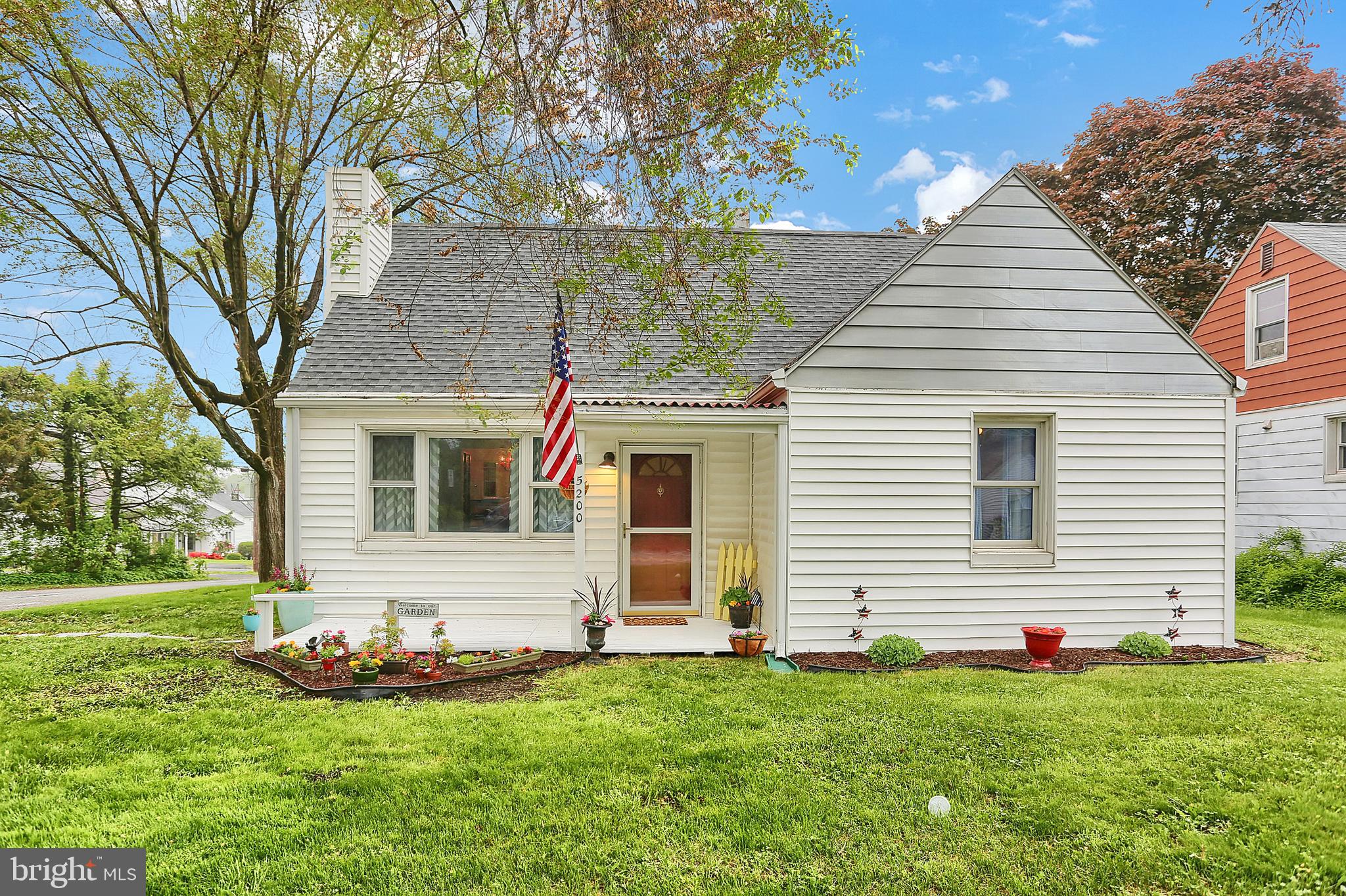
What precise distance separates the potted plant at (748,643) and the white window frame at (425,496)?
112 inches

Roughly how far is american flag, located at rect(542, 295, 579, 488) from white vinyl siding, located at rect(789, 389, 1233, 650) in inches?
91.7

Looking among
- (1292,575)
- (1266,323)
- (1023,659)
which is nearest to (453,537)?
(1023,659)

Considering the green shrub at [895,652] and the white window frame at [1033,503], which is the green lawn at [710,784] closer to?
the green shrub at [895,652]

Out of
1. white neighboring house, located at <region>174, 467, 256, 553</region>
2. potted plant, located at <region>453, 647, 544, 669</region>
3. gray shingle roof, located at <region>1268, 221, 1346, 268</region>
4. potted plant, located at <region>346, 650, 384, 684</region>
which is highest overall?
gray shingle roof, located at <region>1268, 221, 1346, 268</region>

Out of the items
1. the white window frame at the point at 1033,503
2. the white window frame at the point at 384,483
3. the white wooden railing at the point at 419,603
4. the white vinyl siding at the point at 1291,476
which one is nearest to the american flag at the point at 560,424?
the white wooden railing at the point at 419,603

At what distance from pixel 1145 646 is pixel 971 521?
7.05ft

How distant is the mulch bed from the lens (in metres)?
6.40

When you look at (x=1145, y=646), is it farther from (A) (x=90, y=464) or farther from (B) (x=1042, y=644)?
(A) (x=90, y=464)

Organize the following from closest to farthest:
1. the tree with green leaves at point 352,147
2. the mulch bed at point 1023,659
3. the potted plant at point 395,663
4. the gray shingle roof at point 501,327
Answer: the tree with green leaves at point 352,147, the potted plant at point 395,663, the mulch bed at point 1023,659, the gray shingle roof at point 501,327

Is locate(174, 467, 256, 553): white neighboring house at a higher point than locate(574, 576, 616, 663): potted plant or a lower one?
lower

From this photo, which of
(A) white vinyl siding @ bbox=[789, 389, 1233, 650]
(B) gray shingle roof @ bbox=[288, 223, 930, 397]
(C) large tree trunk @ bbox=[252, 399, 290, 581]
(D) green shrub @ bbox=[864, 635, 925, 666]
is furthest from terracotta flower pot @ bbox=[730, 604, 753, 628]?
(C) large tree trunk @ bbox=[252, 399, 290, 581]

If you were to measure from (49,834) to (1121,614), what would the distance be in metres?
8.90

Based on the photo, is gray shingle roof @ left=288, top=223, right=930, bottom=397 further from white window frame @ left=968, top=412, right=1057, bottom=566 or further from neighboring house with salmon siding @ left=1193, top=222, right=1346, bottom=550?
neighboring house with salmon siding @ left=1193, top=222, right=1346, bottom=550

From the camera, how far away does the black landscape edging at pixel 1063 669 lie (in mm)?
6227
